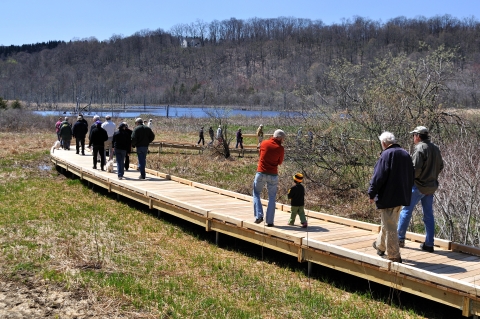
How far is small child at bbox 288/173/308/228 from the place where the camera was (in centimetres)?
841

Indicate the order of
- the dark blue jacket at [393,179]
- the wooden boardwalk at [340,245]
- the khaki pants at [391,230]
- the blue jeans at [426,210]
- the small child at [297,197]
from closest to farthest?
1. the wooden boardwalk at [340,245]
2. the dark blue jacket at [393,179]
3. the khaki pants at [391,230]
4. the blue jeans at [426,210]
5. the small child at [297,197]

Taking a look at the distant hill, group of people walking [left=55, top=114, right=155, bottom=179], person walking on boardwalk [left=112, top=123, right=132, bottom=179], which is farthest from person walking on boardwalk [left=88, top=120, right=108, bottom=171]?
the distant hill

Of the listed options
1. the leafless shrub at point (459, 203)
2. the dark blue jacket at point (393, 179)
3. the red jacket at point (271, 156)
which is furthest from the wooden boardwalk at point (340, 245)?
the leafless shrub at point (459, 203)

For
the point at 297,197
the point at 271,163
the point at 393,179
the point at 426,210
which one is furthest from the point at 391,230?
the point at 271,163

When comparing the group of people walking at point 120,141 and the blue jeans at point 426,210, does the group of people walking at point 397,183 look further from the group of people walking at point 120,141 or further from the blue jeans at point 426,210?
the group of people walking at point 120,141

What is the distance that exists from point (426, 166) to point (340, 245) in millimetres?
1685

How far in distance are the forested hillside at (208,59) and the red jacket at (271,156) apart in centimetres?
9264

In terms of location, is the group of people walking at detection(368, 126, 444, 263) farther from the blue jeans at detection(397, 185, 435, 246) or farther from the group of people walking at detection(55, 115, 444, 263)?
the blue jeans at detection(397, 185, 435, 246)

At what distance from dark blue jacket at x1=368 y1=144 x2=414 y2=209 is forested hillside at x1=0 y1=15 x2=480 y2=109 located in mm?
94664

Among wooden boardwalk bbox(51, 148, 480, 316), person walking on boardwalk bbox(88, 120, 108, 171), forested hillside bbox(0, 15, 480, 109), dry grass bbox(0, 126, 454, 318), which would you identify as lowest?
dry grass bbox(0, 126, 454, 318)

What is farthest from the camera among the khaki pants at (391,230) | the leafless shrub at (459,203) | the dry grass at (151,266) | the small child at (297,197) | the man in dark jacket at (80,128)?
the man in dark jacket at (80,128)

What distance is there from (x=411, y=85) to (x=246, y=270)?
845 cm

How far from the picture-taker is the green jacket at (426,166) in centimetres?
706

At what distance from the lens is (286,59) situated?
144750 mm
